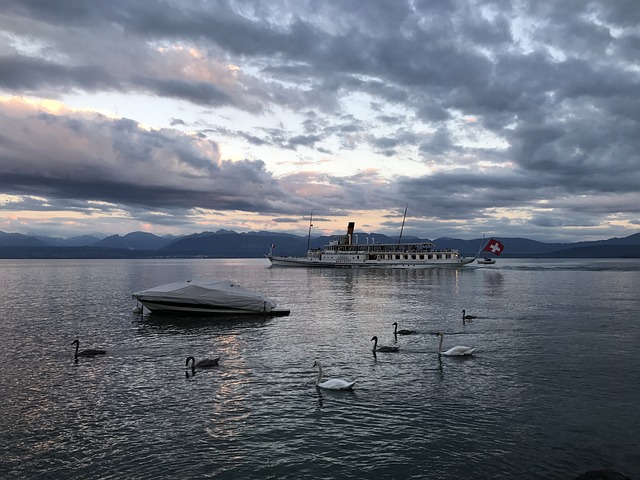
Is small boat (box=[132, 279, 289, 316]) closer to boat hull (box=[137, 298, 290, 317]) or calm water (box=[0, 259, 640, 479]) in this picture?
boat hull (box=[137, 298, 290, 317])

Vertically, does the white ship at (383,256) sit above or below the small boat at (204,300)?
above

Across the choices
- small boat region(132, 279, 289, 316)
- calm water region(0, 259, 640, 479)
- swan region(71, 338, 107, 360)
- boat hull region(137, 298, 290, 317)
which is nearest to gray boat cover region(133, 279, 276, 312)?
small boat region(132, 279, 289, 316)

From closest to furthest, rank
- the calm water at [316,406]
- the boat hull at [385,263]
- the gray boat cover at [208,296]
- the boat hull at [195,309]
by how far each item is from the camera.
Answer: the calm water at [316,406] → the gray boat cover at [208,296] → the boat hull at [195,309] → the boat hull at [385,263]

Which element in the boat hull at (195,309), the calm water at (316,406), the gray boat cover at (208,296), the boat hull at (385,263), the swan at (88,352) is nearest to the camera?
the calm water at (316,406)

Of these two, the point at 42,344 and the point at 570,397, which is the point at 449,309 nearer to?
the point at 570,397

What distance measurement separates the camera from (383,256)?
529 feet

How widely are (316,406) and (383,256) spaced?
144 m

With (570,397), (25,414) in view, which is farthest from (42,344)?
(570,397)

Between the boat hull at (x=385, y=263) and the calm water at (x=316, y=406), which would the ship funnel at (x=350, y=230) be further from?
the calm water at (x=316, y=406)

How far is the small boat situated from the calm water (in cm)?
753

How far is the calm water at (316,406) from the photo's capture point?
14.1 meters

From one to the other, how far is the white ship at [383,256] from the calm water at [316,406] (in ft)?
390

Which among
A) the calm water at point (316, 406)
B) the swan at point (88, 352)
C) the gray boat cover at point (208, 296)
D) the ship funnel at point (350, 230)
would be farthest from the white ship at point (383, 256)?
the swan at point (88, 352)

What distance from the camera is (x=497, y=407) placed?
18750 millimetres
